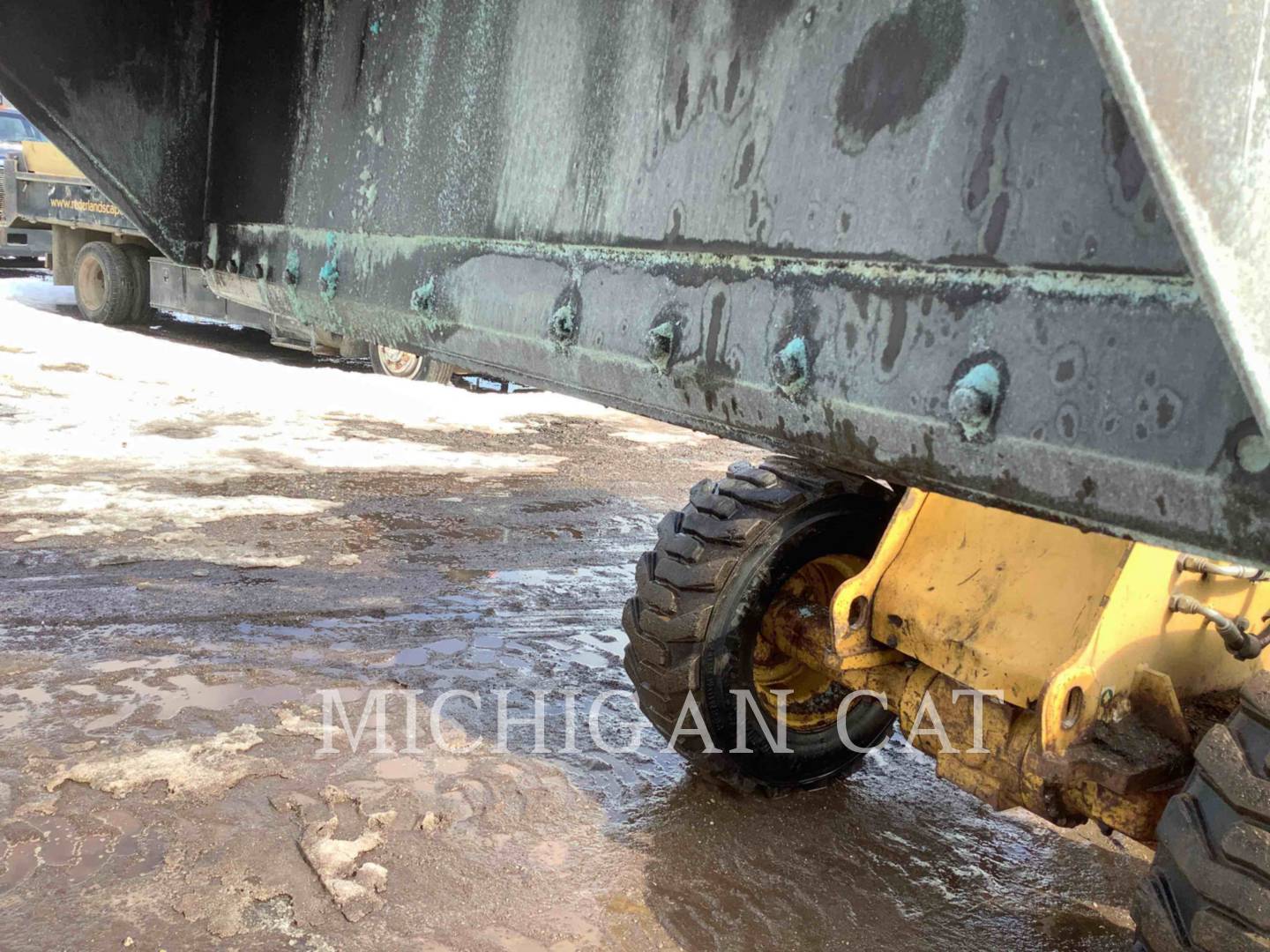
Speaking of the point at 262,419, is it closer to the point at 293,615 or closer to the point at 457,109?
the point at 293,615

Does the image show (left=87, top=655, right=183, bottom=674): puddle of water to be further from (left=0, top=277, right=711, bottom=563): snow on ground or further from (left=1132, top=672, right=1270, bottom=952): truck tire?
(left=1132, top=672, right=1270, bottom=952): truck tire

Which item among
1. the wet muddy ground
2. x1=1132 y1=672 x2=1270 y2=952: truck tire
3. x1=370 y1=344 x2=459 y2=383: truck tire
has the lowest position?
the wet muddy ground

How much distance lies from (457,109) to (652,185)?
22.6 inches

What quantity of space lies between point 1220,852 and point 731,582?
1.35 meters


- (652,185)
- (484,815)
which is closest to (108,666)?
(484,815)

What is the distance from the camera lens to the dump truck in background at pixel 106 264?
10648 millimetres

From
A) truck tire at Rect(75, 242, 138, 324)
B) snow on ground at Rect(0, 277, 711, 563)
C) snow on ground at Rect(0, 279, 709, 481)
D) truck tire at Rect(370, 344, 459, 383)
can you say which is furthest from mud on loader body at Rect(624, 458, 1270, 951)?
truck tire at Rect(75, 242, 138, 324)

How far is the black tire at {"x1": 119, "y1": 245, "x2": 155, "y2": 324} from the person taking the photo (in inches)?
490

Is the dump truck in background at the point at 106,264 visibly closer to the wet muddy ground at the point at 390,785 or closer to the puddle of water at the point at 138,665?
the wet muddy ground at the point at 390,785

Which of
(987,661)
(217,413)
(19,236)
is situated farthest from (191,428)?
(19,236)

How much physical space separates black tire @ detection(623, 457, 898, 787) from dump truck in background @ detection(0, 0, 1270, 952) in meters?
0.01

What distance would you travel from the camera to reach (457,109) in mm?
1903

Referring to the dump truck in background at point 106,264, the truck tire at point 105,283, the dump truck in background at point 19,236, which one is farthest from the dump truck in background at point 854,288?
the dump truck in background at point 19,236

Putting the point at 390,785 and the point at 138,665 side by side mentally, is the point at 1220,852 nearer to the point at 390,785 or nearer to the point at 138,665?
the point at 390,785
